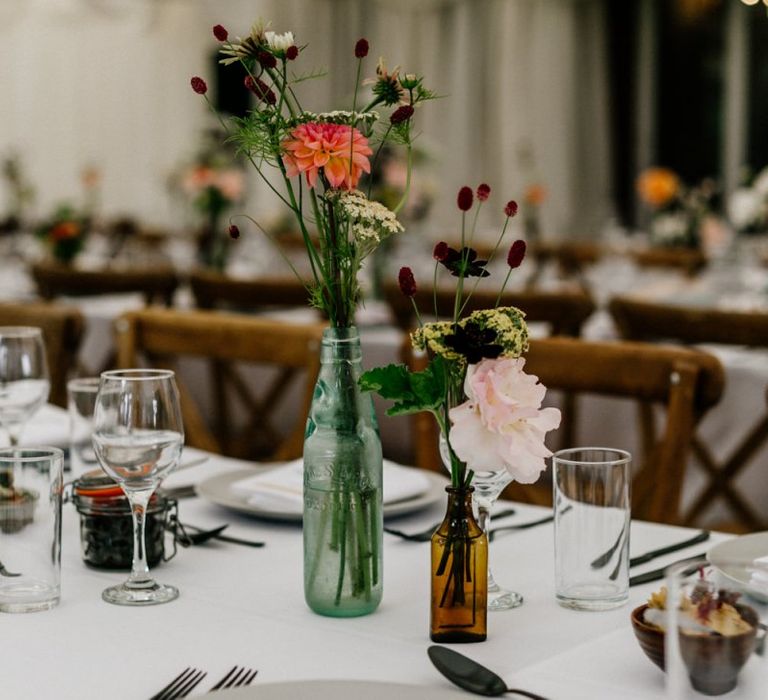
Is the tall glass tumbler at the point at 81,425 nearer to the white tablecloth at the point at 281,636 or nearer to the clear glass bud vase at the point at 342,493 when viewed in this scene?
the white tablecloth at the point at 281,636

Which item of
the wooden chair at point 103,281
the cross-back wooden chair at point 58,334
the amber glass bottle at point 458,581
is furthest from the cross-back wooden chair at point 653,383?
the wooden chair at point 103,281

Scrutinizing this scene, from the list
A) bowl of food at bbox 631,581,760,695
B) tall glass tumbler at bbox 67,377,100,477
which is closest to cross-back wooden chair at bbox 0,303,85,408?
tall glass tumbler at bbox 67,377,100,477

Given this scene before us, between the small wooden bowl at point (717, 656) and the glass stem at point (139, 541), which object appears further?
the glass stem at point (139, 541)

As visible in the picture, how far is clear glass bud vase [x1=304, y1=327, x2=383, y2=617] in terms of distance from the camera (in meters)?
1.10

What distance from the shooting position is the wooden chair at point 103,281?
3881mm

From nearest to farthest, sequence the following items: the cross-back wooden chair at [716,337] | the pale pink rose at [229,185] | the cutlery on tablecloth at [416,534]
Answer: the cutlery on tablecloth at [416,534] < the cross-back wooden chair at [716,337] < the pale pink rose at [229,185]

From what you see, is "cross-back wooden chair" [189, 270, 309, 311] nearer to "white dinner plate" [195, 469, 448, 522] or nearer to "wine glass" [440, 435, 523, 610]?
"white dinner plate" [195, 469, 448, 522]

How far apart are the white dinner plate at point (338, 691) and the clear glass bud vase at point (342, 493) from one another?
0.76 ft

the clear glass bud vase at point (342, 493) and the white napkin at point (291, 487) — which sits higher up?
the clear glass bud vase at point (342, 493)

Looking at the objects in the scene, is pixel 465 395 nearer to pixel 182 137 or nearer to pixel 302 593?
pixel 302 593

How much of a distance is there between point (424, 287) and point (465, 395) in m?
2.11

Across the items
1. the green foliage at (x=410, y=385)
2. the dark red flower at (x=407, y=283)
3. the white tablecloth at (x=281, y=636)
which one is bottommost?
the white tablecloth at (x=281, y=636)

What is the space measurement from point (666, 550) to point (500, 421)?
1.40ft

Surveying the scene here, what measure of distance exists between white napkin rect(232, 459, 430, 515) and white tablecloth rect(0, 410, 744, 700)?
4.7 inches
